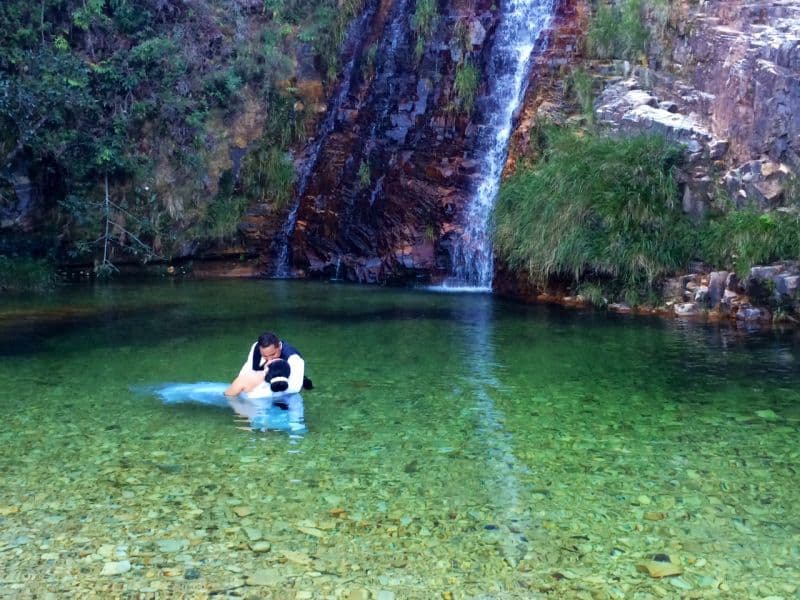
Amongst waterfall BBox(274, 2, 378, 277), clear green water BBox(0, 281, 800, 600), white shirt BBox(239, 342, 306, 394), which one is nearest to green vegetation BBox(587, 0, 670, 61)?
waterfall BBox(274, 2, 378, 277)

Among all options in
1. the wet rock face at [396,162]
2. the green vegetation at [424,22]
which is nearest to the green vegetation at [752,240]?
the wet rock face at [396,162]

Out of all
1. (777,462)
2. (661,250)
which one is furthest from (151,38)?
(777,462)

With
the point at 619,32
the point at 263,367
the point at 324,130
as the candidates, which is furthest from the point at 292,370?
the point at 324,130

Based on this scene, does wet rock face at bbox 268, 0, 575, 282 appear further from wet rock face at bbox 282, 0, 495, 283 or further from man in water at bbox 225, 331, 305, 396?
man in water at bbox 225, 331, 305, 396

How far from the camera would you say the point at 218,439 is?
6379 mm

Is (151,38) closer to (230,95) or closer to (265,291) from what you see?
(230,95)

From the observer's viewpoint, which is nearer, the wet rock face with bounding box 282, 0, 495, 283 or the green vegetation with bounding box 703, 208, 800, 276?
the green vegetation with bounding box 703, 208, 800, 276

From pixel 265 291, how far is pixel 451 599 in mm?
12705

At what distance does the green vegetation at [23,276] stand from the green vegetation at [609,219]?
29.3 ft

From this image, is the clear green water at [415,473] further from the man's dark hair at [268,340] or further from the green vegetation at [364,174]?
the green vegetation at [364,174]

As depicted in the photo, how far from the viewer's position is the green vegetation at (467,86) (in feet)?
59.4

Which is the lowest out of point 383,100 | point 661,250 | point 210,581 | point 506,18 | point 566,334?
point 210,581

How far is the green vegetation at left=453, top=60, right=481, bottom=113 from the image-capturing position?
59.4 ft

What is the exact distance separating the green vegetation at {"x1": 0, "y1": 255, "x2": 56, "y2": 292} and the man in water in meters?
9.97
